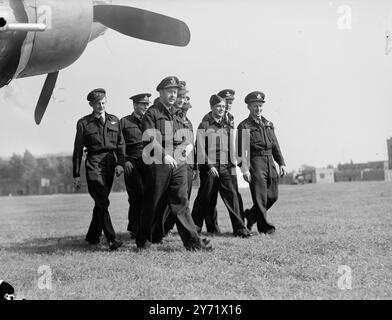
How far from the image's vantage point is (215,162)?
20.7 feet

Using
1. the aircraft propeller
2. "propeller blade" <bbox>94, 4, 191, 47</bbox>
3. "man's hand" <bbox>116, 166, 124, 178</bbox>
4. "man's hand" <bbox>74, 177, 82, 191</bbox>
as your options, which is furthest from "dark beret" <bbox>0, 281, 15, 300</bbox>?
"man's hand" <bbox>74, 177, 82, 191</bbox>

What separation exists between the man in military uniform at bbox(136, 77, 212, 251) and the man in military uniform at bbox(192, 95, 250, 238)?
1095 mm

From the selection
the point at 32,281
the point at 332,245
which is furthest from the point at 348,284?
the point at 32,281

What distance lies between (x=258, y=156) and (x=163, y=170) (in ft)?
6.32

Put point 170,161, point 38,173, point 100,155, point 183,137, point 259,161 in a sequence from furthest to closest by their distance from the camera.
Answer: point 38,173 → point 259,161 → point 100,155 → point 183,137 → point 170,161

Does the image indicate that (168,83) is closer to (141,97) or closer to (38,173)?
(141,97)

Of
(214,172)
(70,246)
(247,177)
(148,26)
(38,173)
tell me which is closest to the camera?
(148,26)

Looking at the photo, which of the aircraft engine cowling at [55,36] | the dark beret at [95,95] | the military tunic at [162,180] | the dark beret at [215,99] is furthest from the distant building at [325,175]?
the aircraft engine cowling at [55,36]

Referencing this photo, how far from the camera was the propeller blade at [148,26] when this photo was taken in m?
3.59

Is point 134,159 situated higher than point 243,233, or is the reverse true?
point 134,159

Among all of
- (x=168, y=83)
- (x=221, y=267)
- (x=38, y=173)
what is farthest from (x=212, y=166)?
(x=38, y=173)

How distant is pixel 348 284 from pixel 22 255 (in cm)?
328
